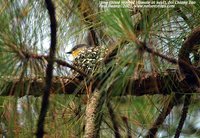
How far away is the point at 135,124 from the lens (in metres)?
1.23

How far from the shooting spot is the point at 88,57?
45.3 inches

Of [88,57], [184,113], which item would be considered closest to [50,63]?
[88,57]

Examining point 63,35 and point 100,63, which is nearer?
point 100,63

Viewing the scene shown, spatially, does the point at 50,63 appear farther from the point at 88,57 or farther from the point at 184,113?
the point at 184,113

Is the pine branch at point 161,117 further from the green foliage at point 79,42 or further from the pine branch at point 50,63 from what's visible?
the pine branch at point 50,63

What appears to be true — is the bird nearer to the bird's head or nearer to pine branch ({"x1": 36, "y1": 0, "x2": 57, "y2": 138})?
the bird's head

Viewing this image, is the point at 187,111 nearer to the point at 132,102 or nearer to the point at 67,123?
the point at 132,102

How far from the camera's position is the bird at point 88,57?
1.08 metres

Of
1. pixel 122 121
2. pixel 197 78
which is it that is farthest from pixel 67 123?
pixel 197 78

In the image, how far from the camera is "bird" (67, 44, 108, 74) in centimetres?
108

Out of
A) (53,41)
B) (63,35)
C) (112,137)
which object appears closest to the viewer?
(53,41)

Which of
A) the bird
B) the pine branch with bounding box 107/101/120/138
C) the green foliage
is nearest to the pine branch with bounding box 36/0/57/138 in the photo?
the green foliage

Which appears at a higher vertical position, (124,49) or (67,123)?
(124,49)

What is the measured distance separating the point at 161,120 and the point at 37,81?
313mm
